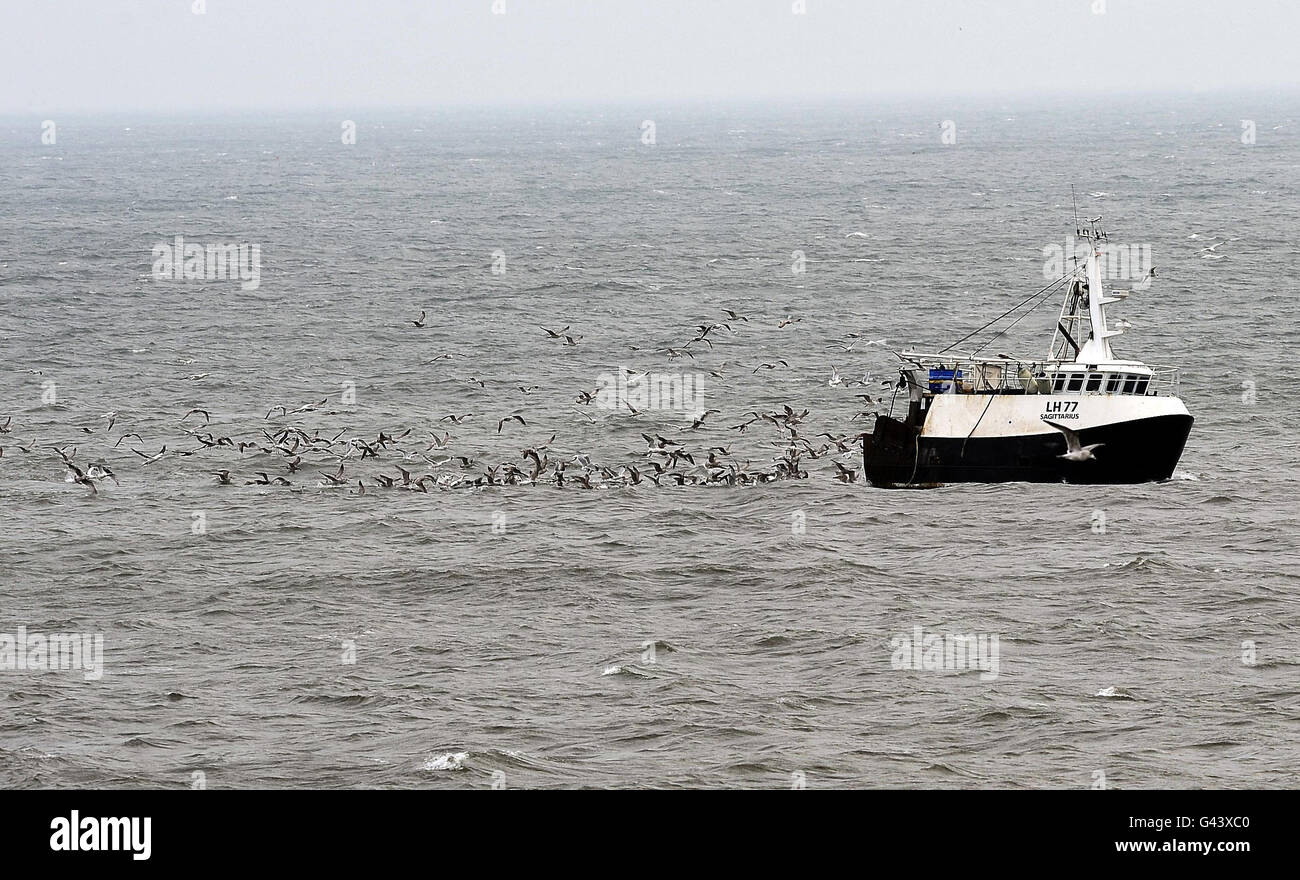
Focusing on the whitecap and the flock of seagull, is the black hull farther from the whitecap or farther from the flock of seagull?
the whitecap

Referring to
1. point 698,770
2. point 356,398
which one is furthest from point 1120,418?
point 356,398

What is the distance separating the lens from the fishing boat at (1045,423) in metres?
60.5

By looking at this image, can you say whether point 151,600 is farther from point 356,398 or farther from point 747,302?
point 747,302

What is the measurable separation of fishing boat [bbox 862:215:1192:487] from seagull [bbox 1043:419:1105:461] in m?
0.04

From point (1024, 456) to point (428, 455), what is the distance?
82.4 feet

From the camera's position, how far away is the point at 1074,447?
200ft

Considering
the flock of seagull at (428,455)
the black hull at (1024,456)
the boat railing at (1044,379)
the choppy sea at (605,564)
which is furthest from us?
the flock of seagull at (428,455)

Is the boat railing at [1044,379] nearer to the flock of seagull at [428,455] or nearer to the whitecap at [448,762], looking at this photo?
the flock of seagull at [428,455]

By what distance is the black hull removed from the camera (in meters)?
60.8

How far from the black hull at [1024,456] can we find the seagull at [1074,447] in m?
0.15

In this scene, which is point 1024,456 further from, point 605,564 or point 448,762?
point 448,762

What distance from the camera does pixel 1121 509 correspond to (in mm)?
58594

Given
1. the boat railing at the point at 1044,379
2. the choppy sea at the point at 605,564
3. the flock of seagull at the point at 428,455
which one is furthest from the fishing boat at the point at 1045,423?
the flock of seagull at the point at 428,455

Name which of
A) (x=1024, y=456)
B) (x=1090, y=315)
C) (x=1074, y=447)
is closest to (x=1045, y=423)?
(x=1074, y=447)
